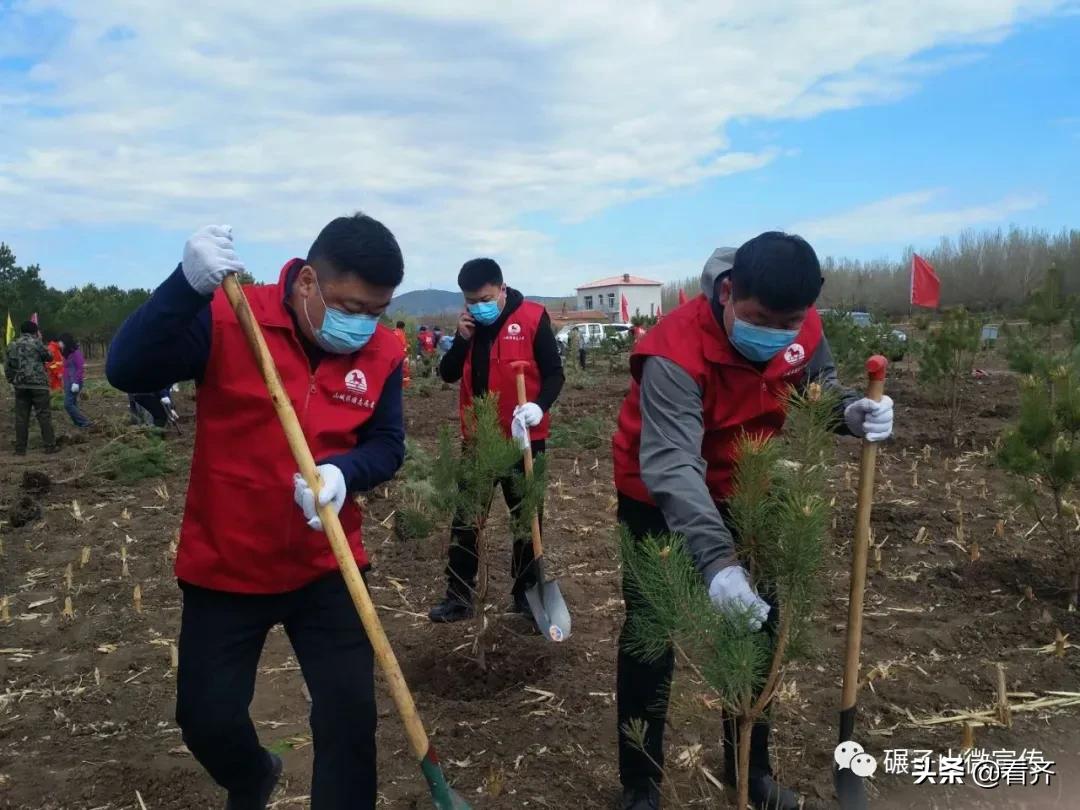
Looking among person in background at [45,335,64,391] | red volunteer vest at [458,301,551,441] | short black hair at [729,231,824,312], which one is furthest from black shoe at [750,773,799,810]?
person in background at [45,335,64,391]

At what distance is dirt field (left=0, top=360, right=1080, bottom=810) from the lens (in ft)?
9.95

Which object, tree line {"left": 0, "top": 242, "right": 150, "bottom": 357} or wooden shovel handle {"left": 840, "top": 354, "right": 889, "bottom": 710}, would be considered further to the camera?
tree line {"left": 0, "top": 242, "right": 150, "bottom": 357}

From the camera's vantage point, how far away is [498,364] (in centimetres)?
440

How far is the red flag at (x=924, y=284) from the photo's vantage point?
1503 cm

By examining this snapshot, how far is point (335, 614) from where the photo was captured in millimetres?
2303

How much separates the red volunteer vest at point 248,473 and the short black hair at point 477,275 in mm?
2037

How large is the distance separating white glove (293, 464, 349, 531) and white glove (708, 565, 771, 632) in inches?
36.6

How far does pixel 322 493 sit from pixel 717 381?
3.56ft

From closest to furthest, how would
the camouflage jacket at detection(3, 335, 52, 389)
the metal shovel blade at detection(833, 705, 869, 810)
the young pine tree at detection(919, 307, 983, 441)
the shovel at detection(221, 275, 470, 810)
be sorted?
the shovel at detection(221, 275, 470, 810) → the metal shovel blade at detection(833, 705, 869, 810) → the young pine tree at detection(919, 307, 983, 441) → the camouflage jacket at detection(3, 335, 52, 389)

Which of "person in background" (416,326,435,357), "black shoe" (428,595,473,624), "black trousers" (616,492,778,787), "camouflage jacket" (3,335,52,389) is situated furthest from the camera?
"person in background" (416,326,435,357)

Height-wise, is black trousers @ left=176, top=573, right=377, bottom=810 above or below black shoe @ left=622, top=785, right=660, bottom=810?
above

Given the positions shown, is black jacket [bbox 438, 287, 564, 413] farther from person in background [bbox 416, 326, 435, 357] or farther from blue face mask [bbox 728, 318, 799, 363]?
person in background [bbox 416, 326, 435, 357]

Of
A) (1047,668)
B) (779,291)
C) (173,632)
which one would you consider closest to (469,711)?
(173,632)

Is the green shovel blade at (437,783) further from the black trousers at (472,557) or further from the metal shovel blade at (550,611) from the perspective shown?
the black trousers at (472,557)
